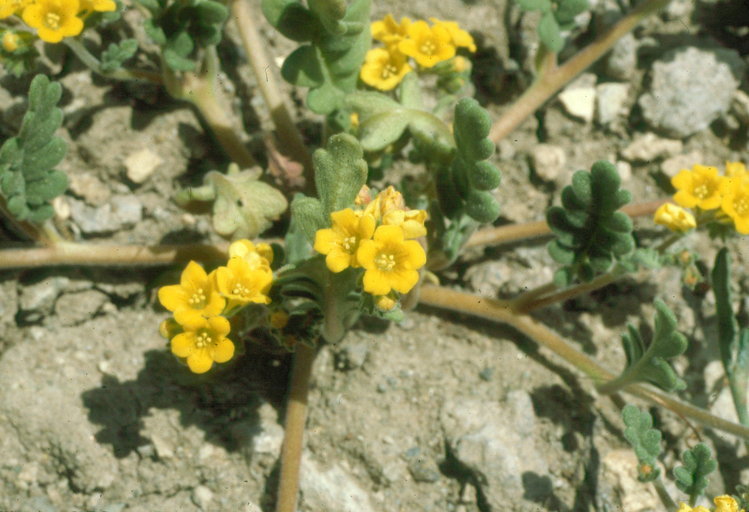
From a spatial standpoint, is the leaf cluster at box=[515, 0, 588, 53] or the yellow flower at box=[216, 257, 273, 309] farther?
the leaf cluster at box=[515, 0, 588, 53]

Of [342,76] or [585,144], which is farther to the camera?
[585,144]

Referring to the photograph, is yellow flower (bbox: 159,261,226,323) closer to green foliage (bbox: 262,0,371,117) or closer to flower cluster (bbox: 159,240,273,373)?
flower cluster (bbox: 159,240,273,373)

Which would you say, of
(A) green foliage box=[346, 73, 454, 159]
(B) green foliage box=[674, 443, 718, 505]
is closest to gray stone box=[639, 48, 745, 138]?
(A) green foliage box=[346, 73, 454, 159]

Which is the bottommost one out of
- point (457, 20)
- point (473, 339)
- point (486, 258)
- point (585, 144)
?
point (473, 339)

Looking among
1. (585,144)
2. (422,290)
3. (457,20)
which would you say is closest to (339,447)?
(422,290)

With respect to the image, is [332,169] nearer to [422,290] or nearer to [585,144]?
[422,290]

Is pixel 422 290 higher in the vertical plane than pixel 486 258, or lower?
lower
